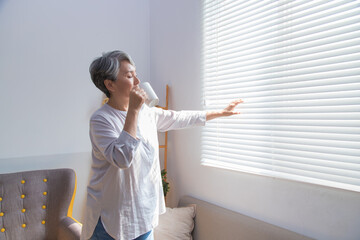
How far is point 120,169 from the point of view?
108 cm

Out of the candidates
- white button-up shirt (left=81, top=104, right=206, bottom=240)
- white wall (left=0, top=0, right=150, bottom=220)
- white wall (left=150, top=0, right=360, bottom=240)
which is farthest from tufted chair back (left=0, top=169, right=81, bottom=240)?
white wall (left=150, top=0, right=360, bottom=240)

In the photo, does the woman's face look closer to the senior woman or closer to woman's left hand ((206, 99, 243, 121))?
the senior woman

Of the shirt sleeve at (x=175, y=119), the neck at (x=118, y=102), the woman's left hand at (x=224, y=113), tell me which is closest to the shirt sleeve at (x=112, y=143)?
the neck at (x=118, y=102)

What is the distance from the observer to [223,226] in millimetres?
1675

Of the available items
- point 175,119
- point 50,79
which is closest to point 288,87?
point 175,119

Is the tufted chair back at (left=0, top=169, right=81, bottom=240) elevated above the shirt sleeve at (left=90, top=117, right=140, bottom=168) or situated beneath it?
situated beneath

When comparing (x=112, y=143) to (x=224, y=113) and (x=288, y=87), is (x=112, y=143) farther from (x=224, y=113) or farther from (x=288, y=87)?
(x=288, y=87)

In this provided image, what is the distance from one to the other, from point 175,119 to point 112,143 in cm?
53

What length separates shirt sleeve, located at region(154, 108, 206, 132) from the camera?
1.42m

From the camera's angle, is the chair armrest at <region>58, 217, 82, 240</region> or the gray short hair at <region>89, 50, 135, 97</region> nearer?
the gray short hair at <region>89, 50, 135, 97</region>

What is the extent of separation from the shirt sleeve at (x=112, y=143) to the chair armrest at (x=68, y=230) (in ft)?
3.07

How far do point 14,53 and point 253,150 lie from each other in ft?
6.35

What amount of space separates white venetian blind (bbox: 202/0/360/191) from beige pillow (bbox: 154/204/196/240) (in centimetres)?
45

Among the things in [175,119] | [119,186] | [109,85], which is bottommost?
[119,186]
